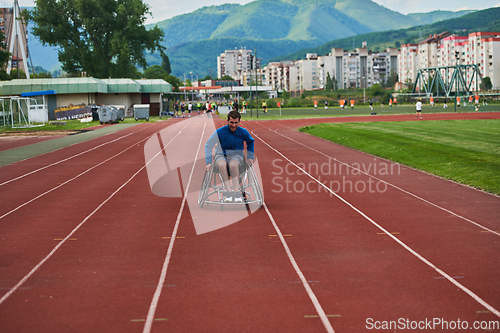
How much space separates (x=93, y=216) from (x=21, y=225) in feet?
4.07

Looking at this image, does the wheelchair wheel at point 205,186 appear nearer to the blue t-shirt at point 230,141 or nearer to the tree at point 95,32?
the blue t-shirt at point 230,141

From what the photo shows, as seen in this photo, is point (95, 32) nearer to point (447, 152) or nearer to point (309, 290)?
point (447, 152)

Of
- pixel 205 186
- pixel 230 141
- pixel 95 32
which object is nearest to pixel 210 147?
pixel 230 141

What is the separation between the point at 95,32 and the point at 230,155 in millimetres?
66094

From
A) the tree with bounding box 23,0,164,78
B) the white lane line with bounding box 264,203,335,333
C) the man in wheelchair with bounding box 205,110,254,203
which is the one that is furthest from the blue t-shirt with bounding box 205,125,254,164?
the tree with bounding box 23,0,164,78

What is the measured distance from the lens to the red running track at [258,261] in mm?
4918

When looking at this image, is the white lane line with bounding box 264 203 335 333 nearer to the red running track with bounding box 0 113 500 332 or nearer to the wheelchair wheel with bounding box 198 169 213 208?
the red running track with bounding box 0 113 500 332

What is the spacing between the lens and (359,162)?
17.5 m

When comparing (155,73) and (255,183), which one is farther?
(155,73)

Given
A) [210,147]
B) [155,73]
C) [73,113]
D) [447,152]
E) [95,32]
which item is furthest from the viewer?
[155,73]

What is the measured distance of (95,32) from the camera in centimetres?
6975

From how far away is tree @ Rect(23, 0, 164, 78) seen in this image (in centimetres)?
6819

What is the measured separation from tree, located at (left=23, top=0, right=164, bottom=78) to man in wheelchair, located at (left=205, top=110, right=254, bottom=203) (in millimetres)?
61550

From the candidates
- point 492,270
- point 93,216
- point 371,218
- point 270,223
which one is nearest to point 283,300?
point 492,270
